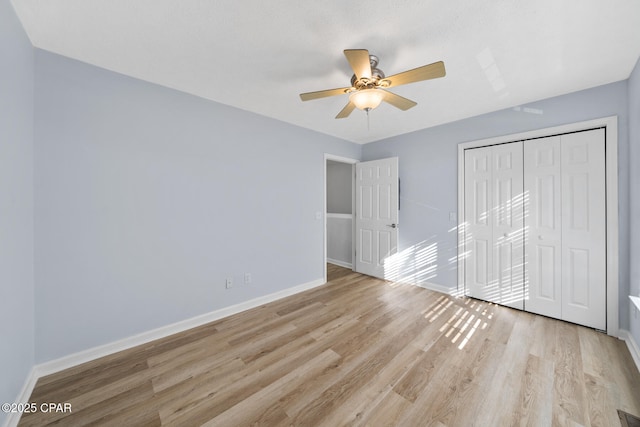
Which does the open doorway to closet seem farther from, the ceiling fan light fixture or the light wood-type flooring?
the ceiling fan light fixture

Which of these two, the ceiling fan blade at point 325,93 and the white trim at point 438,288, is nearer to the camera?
the ceiling fan blade at point 325,93

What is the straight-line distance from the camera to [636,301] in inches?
68.7

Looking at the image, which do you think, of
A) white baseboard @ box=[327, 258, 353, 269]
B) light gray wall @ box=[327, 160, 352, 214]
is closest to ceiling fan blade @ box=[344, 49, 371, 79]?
light gray wall @ box=[327, 160, 352, 214]

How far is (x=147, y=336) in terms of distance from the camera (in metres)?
2.17

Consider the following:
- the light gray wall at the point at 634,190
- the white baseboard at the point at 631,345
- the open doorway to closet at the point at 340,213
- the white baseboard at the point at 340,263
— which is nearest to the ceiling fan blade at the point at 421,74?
the light gray wall at the point at 634,190

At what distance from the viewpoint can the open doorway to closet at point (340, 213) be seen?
16.1ft

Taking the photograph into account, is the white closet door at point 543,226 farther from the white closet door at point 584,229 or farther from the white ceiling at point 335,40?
the white ceiling at point 335,40

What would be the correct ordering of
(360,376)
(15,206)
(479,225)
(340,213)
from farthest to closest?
(340,213)
(479,225)
(360,376)
(15,206)

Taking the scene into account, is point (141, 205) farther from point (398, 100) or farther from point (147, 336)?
point (398, 100)

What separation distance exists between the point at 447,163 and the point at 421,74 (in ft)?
6.82

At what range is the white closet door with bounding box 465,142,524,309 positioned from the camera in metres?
2.78

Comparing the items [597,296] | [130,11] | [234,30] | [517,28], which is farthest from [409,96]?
[597,296]

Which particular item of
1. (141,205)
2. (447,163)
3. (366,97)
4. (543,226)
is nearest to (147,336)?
(141,205)

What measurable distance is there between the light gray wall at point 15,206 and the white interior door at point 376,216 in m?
3.85
